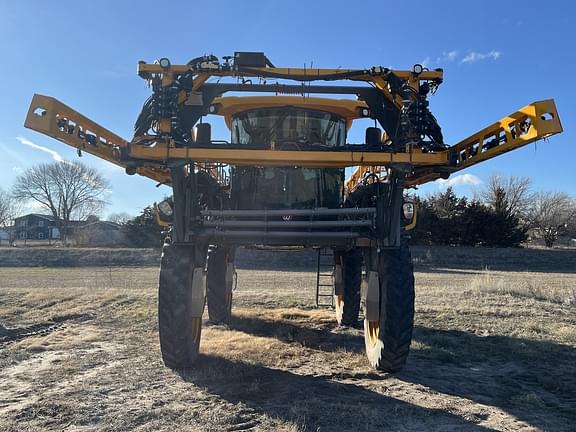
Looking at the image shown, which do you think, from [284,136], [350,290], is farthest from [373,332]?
[350,290]

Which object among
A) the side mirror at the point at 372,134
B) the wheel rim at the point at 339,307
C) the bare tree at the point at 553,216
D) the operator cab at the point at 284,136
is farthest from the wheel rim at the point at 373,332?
the bare tree at the point at 553,216

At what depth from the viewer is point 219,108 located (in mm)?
6832

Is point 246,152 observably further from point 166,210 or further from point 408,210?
point 408,210

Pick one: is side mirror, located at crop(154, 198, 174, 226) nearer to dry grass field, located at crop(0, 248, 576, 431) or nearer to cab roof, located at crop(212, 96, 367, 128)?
cab roof, located at crop(212, 96, 367, 128)

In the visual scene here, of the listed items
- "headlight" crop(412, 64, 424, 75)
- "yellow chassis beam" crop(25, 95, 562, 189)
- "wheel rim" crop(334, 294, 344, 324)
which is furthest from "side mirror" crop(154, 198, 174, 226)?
"wheel rim" crop(334, 294, 344, 324)

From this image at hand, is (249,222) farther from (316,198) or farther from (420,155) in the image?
(420,155)

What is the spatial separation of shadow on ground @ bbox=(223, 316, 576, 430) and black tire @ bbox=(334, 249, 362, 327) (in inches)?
20.1

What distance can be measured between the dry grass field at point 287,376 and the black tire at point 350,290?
0.28 meters

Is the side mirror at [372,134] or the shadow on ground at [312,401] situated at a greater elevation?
the side mirror at [372,134]

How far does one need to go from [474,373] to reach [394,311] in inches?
49.4

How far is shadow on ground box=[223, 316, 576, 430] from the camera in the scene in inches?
190

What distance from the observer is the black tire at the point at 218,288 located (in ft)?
30.7

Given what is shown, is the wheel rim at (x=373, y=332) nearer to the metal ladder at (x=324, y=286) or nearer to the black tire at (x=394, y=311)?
the black tire at (x=394, y=311)

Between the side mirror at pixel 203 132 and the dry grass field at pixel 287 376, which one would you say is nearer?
the dry grass field at pixel 287 376
